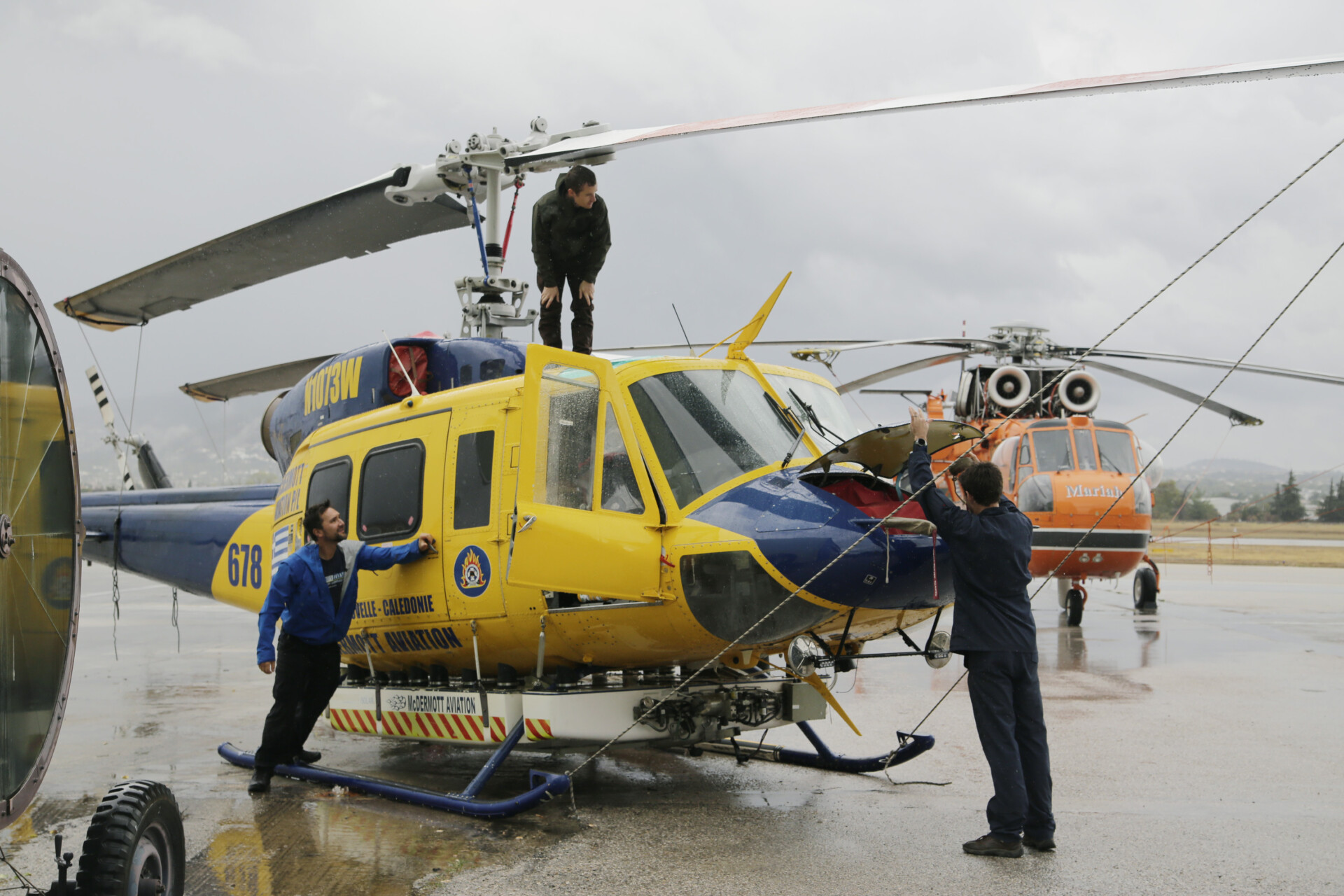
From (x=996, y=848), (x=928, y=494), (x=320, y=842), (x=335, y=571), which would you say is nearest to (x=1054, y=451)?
(x=928, y=494)

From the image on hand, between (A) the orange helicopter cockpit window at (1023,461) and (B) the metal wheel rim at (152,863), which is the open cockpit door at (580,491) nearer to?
(B) the metal wheel rim at (152,863)

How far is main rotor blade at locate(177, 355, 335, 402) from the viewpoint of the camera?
9594 millimetres

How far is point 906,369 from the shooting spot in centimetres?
1538

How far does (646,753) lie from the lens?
722 cm

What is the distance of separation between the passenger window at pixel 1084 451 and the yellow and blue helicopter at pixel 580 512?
29.7 ft

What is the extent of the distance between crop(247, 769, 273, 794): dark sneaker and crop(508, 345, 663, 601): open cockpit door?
2.24m

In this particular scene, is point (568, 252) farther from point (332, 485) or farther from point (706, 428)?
point (332, 485)

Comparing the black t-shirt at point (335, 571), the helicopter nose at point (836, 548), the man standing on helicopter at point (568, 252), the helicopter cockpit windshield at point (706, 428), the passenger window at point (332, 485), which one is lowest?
the black t-shirt at point (335, 571)

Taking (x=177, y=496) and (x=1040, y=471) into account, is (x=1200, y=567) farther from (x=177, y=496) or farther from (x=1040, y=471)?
(x=177, y=496)

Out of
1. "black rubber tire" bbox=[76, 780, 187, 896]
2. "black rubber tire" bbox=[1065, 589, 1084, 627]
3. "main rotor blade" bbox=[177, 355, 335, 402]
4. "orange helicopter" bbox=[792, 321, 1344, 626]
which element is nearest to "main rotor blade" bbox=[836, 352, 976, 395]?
"orange helicopter" bbox=[792, 321, 1344, 626]

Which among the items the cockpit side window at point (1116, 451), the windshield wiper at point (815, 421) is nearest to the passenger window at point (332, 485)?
the windshield wiper at point (815, 421)

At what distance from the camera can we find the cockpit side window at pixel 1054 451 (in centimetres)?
1427

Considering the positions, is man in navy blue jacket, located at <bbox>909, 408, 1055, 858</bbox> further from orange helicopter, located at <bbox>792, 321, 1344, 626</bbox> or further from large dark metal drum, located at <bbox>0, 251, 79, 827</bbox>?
Answer: orange helicopter, located at <bbox>792, 321, 1344, 626</bbox>

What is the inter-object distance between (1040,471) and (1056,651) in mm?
2906
